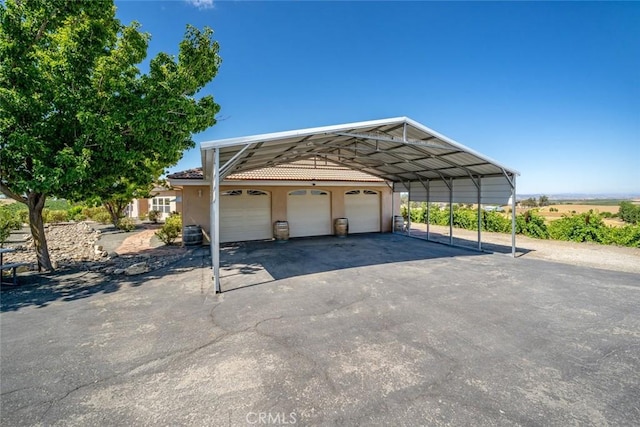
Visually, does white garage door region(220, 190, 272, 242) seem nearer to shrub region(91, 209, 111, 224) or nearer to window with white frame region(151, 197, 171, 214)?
shrub region(91, 209, 111, 224)

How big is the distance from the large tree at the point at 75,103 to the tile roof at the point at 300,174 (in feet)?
12.9

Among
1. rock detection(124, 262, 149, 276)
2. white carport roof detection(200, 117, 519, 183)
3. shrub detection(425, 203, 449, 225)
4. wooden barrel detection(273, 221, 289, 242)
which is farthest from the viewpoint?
shrub detection(425, 203, 449, 225)

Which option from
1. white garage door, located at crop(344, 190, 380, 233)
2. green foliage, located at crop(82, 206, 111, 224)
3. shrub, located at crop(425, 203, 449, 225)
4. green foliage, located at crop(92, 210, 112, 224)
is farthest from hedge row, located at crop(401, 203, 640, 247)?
green foliage, located at crop(82, 206, 111, 224)

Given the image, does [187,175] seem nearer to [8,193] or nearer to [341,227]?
[8,193]

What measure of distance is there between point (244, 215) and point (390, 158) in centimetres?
680

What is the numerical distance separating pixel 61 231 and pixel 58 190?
11.2 meters

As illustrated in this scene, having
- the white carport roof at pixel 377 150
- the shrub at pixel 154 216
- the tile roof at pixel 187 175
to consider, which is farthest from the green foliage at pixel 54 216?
the white carport roof at pixel 377 150

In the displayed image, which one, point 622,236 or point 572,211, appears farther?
point 572,211

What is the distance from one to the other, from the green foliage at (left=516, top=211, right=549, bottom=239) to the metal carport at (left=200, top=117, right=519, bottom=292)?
5.07 m

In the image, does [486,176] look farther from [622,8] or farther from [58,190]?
[58,190]

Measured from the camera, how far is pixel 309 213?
13914mm

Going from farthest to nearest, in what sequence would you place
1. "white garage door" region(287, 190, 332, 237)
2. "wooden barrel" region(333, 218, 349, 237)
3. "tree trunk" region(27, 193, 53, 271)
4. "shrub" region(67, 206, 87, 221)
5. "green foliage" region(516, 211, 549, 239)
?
1. "shrub" region(67, 206, 87, 221)
2. "wooden barrel" region(333, 218, 349, 237)
3. "white garage door" region(287, 190, 332, 237)
4. "green foliage" region(516, 211, 549, 239)
5. "tree trunk" region(27, 193, 53, 271)

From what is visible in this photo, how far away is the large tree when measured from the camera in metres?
6.32

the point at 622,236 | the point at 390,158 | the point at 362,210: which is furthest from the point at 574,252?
the point at 362,210
